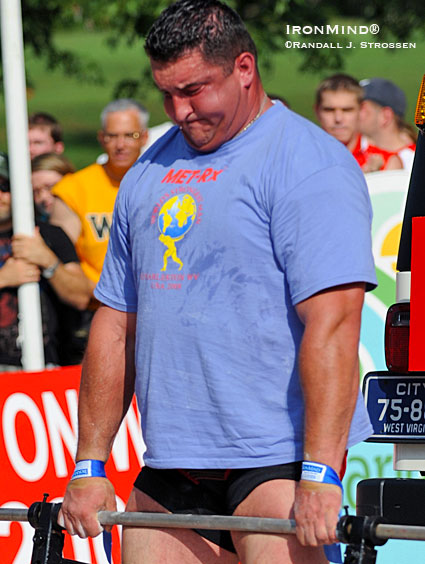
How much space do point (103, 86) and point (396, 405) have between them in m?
26.2

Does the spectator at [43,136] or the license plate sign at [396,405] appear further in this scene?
the spectator at [43,136]

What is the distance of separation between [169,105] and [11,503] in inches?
101

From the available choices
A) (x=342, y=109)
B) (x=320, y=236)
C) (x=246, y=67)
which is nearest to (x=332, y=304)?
(x=320, y=236)

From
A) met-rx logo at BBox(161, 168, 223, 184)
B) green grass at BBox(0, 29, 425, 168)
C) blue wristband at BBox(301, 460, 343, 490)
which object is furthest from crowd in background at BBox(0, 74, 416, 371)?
green grass at BBox(0, 29, 425, 168)

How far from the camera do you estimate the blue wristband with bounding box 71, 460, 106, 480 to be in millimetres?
3506

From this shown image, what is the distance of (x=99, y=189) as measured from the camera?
8.70 metres

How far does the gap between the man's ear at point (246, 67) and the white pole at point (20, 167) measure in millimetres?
3991

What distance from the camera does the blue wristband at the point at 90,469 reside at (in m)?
3.51

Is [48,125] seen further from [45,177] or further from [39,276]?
[39,276]

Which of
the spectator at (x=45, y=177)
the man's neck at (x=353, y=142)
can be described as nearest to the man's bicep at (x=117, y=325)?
the man's neck at (x=353, y=142)

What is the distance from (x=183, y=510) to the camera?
3367 mm

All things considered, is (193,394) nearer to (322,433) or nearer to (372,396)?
(322,433)

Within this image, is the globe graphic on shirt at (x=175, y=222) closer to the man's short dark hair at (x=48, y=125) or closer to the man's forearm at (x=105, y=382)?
the man's forearm at (x=105, y=382)

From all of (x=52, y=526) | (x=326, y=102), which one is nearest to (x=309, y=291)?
(x=52, y=526)
